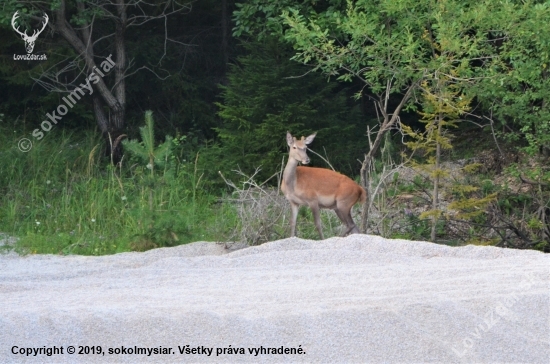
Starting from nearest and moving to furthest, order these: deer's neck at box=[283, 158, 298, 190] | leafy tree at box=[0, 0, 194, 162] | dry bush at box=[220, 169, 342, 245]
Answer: dry bush at box=[220, 169, 342, 245] → deer's neck at box=[283, 158, 298, 190] → leafy tree at box=[0, 0, 194, 162]

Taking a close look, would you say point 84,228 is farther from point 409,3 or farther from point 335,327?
point 335,327

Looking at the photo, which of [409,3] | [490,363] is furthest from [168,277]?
[409,3]

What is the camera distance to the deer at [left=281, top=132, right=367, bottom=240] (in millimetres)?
12039

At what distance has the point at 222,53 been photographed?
67.8 ft

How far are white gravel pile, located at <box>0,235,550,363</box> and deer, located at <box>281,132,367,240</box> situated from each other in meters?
2.70

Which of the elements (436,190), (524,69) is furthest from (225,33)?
(436,190)

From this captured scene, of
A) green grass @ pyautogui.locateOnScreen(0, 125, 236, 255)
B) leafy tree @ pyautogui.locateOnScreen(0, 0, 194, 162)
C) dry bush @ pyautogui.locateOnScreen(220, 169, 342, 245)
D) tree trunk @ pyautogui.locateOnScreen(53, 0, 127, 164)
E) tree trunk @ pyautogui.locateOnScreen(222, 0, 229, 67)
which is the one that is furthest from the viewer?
tree trunk @ pyautogui.locateOnScreen(222, 0, 229, 67)

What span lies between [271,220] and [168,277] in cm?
296

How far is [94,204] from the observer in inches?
543

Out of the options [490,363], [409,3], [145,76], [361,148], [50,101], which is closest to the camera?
[490,363]

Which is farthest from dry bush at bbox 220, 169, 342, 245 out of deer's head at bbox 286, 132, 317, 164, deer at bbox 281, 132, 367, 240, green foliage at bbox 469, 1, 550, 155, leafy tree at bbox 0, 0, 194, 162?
leafy tree at bbox 0, 0, 194, 162

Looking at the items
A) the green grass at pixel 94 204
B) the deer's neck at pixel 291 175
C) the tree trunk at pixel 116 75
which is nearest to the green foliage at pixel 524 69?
the deer's neck at pixel 291 175

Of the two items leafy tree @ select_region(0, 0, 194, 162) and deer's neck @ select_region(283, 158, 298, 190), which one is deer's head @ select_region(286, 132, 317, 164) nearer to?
deer's neck @ select_region(283, 158, 298, 190)

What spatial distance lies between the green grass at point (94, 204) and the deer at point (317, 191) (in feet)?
3.61
